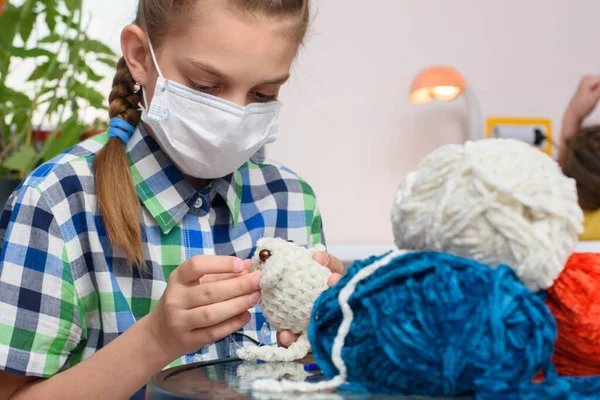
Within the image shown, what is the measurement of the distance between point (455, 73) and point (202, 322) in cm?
125

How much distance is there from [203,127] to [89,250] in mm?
197

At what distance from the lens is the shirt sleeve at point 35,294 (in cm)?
71

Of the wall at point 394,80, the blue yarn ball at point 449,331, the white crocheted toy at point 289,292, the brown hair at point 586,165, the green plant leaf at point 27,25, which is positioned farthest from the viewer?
the wall at point 394,80

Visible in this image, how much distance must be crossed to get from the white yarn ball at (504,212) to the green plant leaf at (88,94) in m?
0.99

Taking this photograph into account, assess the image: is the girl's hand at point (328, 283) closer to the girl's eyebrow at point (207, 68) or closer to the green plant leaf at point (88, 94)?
the girl's eyebrow at point (207, 68)

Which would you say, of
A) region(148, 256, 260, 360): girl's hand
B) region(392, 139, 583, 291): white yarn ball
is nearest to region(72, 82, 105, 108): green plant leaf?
region(148, 256, 260, 360): girl's hand

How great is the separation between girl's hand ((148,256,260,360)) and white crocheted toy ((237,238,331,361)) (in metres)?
0.02

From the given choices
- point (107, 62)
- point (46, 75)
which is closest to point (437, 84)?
point (107, 62)

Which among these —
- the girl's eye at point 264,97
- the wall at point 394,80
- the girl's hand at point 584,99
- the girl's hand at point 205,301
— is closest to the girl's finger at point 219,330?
the girl's hand at point 205,301

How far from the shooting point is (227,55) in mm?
743

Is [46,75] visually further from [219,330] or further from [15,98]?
Answer: [219,330]

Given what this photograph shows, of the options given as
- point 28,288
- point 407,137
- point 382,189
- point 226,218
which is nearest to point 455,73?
point 407,137

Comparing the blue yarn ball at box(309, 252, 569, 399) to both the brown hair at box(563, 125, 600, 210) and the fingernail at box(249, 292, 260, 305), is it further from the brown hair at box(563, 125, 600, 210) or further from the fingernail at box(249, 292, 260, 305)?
the brown hair at box(563, 125, 600, 210)

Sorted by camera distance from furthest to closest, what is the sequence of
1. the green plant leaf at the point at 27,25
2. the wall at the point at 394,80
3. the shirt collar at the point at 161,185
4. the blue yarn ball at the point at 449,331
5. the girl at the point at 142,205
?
the wall at the point at 394,80 → the green plant leaf at the point at 27,25 → the shirt collar at the point at 161,185 → the girl at the point at 142,205 → the blue yarn ball at the point at 449,331
